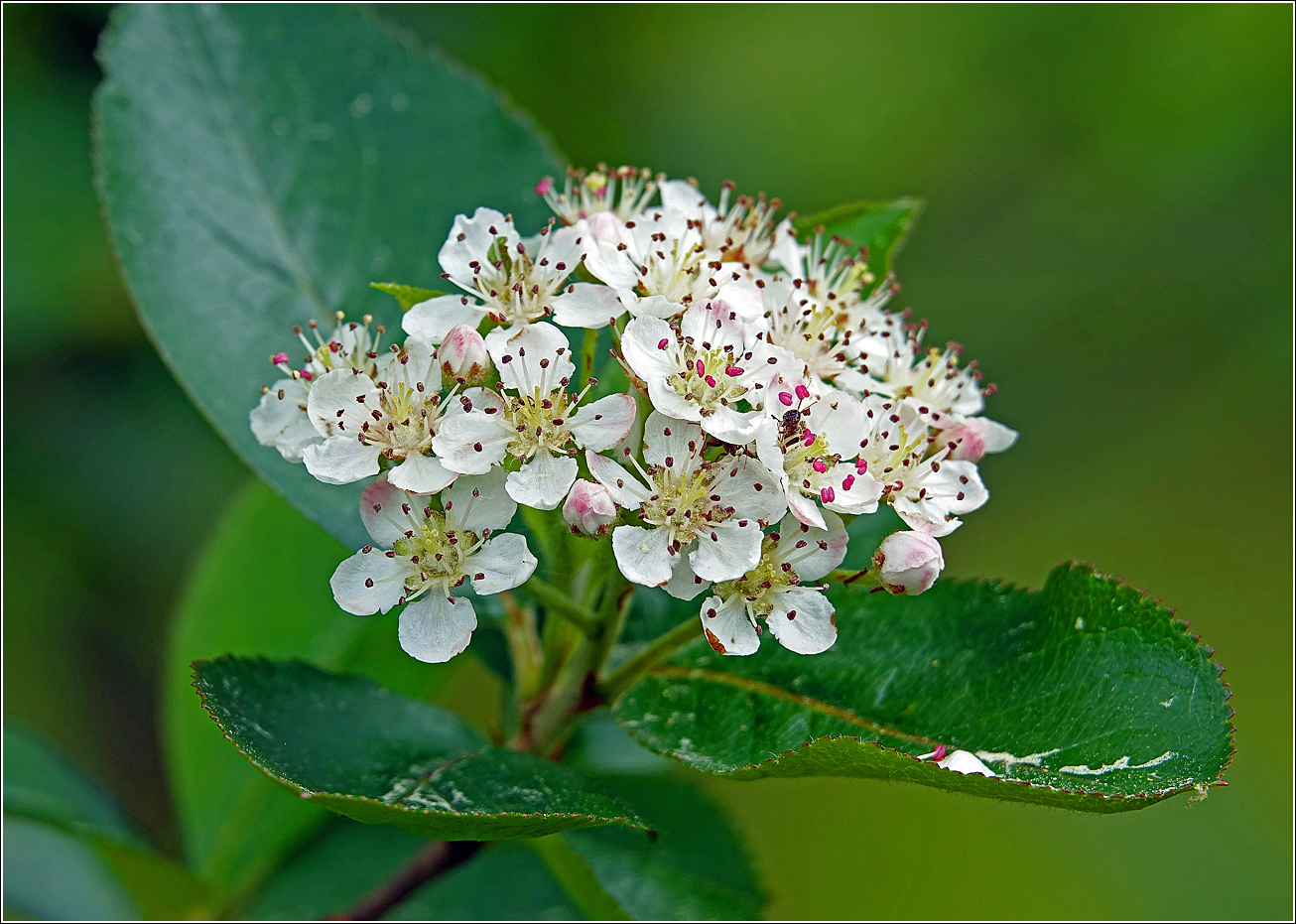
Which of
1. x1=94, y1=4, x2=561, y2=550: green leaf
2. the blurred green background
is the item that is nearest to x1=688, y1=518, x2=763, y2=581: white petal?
x1=94, y1=4, x2=561, y2=550: green leaf

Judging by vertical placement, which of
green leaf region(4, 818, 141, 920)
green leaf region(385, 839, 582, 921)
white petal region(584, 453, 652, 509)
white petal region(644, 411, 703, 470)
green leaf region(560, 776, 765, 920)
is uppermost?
white petal region(644, 411, 703, 470)

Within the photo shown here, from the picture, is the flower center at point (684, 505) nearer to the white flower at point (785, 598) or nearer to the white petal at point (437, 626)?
the white flower at point (785, 598)

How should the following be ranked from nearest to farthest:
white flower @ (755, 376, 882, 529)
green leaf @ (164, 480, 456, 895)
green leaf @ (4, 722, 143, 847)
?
1. white flower @ (755, 376, 882, 529)
2. green leaf @ (4, 722, 143, 847)
3. green leaf @ (164, 480, 456, 895)

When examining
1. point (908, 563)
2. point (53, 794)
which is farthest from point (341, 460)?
point (53, 794)

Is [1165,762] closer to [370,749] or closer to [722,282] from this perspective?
[722,282]

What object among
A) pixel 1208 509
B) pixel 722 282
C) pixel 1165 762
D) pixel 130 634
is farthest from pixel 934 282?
pixel 130 634

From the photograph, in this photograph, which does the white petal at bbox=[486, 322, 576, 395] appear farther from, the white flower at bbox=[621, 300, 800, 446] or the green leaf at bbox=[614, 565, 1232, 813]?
the green leaf at bbox=[614, 565, 1232, 813]

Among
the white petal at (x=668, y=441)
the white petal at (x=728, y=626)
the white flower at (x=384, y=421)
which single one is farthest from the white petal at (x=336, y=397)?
the white petal at (x=728, y=626)
